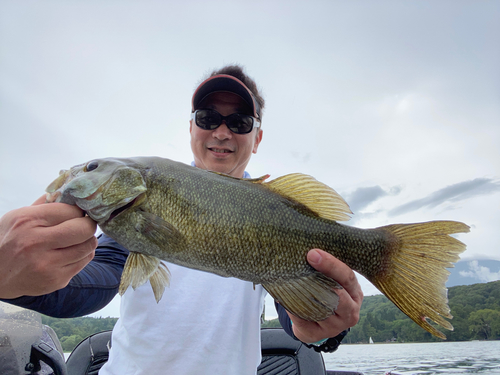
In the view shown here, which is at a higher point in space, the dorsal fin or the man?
the dorsal fin

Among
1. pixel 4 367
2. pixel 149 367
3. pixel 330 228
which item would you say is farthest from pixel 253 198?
pixel 4 367

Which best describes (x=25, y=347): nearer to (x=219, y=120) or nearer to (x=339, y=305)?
(x=219, y=120)

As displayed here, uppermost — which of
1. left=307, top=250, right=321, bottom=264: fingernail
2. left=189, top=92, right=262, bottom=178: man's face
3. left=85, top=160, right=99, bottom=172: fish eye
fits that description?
left=189, top=92, right=262, bottom=178: man's face

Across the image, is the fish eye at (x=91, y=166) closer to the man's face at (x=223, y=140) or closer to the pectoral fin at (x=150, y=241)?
the pectoral fin at (x=150, y=241)

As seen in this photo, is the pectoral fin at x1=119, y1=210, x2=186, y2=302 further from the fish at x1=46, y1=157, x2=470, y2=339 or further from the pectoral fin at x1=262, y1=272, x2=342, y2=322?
the pectoral fin at x1=262, y1=272, x2=342, y2=322

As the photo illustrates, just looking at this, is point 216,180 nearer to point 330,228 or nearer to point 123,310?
point 330,228

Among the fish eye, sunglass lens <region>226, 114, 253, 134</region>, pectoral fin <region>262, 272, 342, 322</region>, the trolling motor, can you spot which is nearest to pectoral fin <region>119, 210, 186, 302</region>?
the fish eye

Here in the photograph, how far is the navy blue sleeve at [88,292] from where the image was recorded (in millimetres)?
1939

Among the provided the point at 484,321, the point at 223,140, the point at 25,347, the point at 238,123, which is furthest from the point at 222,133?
the point at 484,321

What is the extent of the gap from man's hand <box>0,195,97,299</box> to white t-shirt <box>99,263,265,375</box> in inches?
43.8

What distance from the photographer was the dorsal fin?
1.94 meters

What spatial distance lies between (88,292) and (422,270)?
7.51 feet

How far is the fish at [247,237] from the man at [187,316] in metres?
0.24

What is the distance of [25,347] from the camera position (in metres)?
2.90
